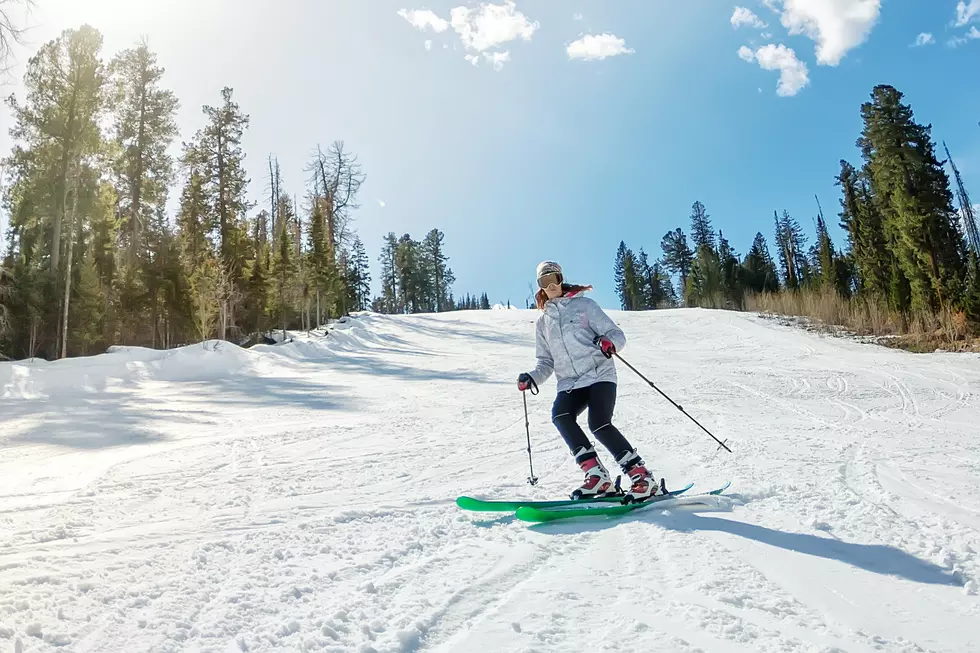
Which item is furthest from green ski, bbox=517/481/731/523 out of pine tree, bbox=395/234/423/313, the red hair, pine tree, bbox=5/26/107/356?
pine tree, bbox=395/234/423/313

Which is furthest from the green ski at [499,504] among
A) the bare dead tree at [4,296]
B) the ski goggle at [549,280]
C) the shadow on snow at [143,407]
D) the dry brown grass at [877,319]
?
the dry brown grass at [877,319]

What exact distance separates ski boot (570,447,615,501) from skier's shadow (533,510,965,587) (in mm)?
387

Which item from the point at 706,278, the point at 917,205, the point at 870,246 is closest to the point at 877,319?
the point at 917,205

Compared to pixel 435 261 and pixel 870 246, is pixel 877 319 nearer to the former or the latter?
pixel 870 246

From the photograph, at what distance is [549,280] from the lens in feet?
13.7

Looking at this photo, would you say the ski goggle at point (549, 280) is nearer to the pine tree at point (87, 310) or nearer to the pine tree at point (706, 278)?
the pine tree at point (87, 310)

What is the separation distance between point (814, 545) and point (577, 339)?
6.04 feet

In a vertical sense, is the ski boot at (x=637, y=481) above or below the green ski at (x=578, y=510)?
above

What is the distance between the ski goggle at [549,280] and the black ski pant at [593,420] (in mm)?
858

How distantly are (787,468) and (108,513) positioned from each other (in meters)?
5.12

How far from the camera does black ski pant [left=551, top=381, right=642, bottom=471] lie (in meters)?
3.68

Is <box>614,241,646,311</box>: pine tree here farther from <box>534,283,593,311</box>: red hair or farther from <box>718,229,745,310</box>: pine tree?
<box>534,283,593,311</box>: red hair

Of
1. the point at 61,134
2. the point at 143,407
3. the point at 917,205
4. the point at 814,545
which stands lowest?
the point at 814,545

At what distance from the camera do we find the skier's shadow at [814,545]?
241 centimetres
